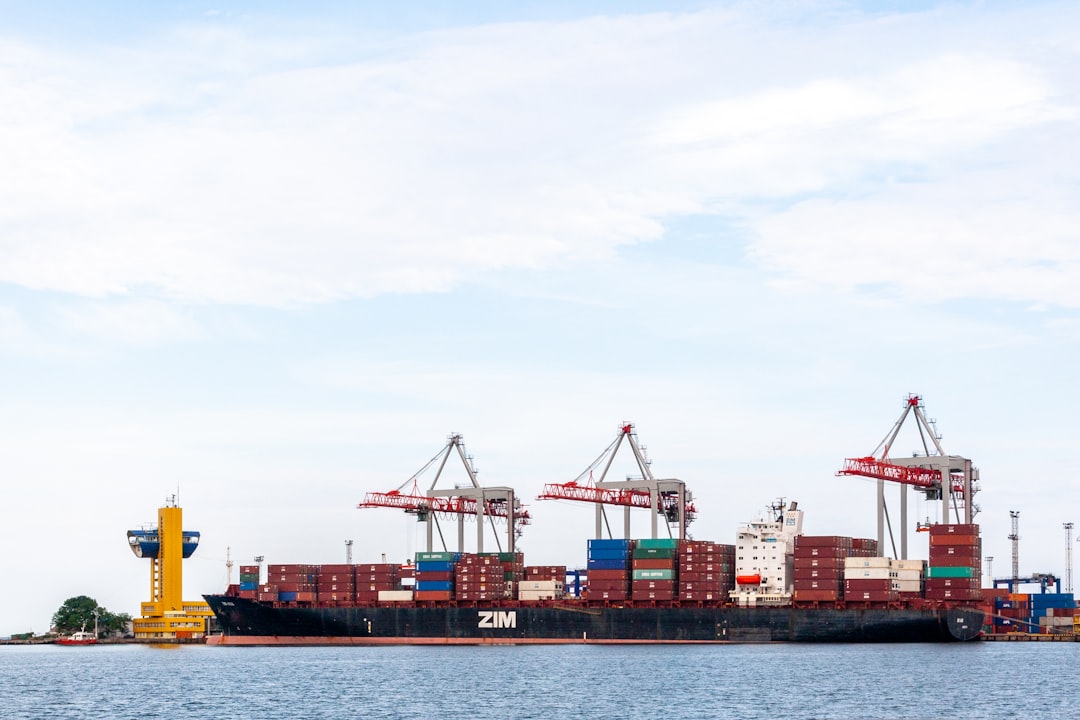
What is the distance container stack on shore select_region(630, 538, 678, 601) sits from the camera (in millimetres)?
108938

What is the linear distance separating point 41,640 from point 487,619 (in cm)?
8906

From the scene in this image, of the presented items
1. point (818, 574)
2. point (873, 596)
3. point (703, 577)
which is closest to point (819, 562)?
point (818, 574)

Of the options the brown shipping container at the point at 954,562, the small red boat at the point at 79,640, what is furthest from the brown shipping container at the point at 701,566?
the small red boat at the point at 79,640

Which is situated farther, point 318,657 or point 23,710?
point 318,657

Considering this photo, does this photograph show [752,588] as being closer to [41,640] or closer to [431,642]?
[431,642]

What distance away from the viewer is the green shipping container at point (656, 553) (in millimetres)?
109500

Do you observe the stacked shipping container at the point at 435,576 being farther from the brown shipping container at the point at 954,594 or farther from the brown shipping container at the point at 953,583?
the brown shipping container at the point at 954,594

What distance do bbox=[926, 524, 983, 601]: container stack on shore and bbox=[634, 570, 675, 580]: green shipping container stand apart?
1751cm

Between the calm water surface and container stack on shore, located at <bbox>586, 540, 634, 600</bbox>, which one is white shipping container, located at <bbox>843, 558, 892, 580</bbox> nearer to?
the calm water surface

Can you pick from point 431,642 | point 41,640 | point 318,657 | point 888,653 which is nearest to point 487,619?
point 431,642

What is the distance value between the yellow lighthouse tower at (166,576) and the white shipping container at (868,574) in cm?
7678

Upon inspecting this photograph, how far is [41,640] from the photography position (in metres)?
184

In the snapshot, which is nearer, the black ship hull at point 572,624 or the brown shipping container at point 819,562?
the black ship hull at point 572,624

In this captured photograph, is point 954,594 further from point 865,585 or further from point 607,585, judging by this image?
point 607,585
